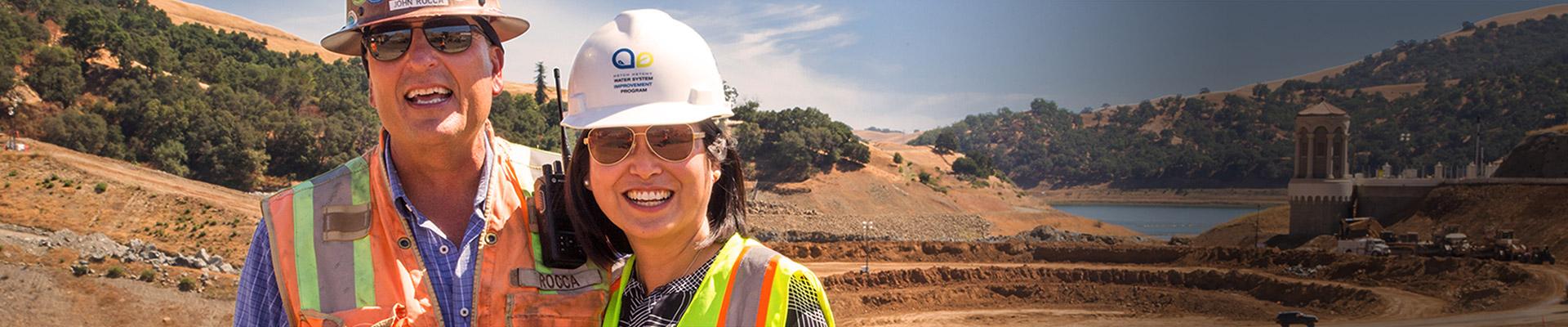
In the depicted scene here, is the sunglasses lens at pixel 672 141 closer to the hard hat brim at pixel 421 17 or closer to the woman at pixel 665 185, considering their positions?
the woman at pixel 665 185

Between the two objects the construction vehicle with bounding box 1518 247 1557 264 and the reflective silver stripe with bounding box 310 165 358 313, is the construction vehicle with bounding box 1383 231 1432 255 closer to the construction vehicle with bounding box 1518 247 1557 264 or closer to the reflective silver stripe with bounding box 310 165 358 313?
the construction vehicle with bounding box 1518 247 1557 264

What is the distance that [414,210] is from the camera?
138 inches

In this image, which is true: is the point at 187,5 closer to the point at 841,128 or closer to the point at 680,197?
the point at 841,128

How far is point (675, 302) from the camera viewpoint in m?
3.31

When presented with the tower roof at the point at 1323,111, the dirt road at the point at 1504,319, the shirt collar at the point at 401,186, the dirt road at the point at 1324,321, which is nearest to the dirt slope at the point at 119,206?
the dirt road at the point at 1324,321

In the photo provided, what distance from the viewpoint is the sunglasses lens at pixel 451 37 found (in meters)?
3.56

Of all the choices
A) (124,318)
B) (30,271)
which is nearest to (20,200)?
(30,271)

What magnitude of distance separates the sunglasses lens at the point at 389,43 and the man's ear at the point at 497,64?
0.31 meters

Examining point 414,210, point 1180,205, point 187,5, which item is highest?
point 187,5

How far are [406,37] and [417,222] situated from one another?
0.60m

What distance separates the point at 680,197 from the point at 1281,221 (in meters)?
66.3

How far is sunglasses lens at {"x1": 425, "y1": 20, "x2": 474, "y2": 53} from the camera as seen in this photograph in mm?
3559

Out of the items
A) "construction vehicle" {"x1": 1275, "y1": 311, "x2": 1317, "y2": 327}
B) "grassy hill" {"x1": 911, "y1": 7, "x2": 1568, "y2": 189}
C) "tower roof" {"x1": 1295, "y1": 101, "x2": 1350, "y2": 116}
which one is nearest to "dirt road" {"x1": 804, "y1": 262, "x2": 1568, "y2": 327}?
"construction vehicle" {"x1": 1275, "y1": 311, "x2": 1317, "y2": 327}

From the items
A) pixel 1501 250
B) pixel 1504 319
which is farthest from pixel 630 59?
pixel 1501 250
